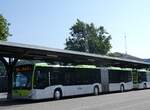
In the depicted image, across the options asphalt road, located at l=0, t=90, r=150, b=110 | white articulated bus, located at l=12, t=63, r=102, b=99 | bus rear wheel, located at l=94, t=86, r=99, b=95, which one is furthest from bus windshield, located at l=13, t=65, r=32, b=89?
bus rear wheel, located at l=94, t=86, r=99, b=95

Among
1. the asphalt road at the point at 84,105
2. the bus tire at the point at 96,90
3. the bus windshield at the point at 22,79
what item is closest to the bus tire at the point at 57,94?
the asphalt road at the point at 84,105

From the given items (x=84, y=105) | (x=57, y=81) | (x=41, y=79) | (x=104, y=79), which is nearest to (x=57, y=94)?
(x=57, y=81)

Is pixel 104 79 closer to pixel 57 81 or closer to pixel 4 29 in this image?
pixel 57 81

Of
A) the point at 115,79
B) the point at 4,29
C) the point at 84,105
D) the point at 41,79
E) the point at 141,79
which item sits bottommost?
the point at 84,105

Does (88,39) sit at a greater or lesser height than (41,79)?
greater

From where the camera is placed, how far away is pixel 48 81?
1019 inches

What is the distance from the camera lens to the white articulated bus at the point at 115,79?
35.0 metres

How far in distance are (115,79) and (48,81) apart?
12.7 meters

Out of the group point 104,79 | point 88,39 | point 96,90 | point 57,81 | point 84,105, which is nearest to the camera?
point 84,105

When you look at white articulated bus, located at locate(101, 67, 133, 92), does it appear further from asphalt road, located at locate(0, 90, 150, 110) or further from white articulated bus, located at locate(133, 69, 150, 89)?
asphalt road, located at locate(0, 90, 150, 110)

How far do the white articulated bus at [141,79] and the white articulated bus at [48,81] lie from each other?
528 inches

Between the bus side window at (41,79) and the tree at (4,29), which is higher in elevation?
the tree at (4,29)

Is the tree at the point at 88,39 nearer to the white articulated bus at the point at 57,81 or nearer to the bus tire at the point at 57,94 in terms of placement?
the white articulated bus at the point at 57,81

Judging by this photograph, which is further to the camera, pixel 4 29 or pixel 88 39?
pixel 88 39
